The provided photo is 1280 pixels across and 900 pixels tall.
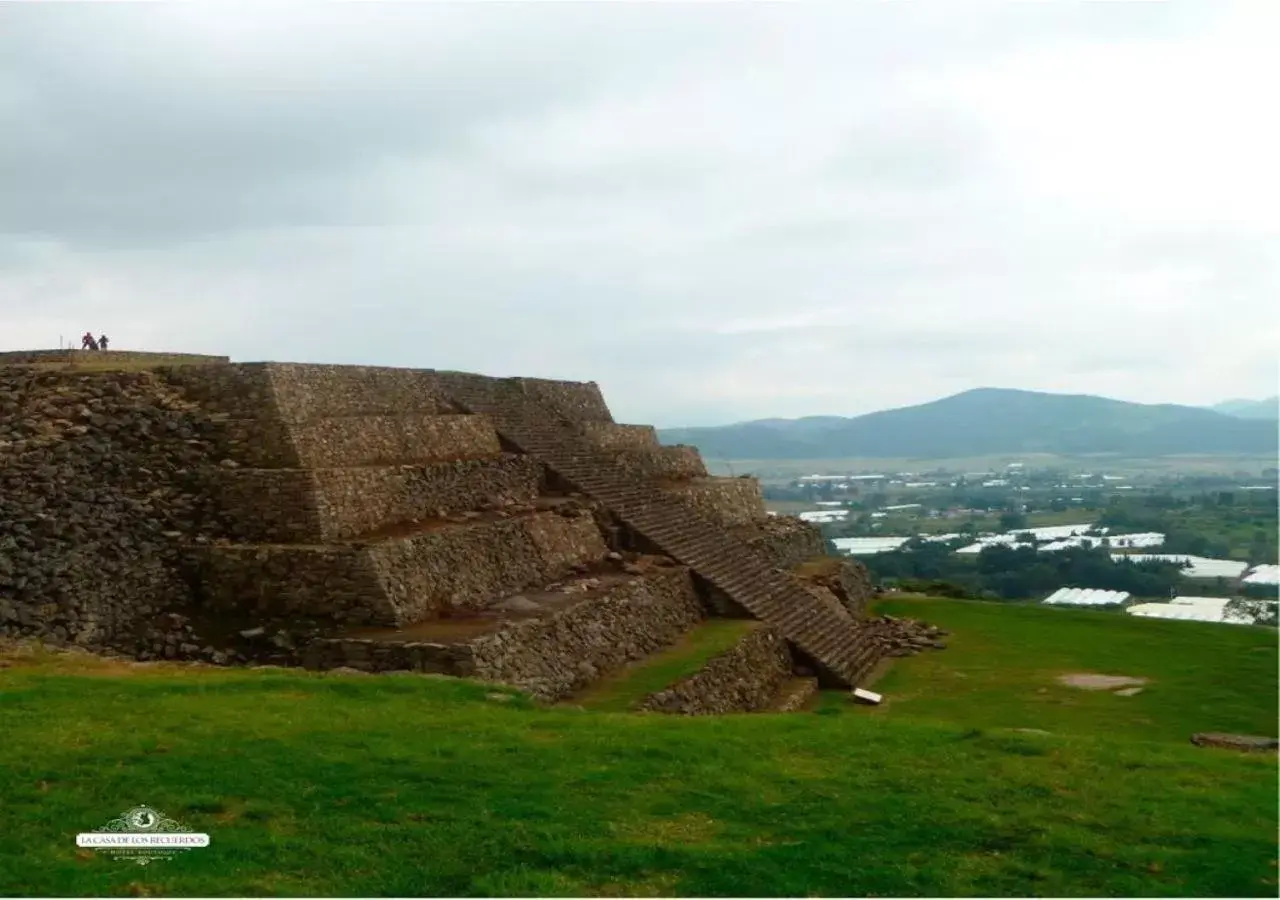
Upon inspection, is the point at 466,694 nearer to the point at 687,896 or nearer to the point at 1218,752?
the point at 687,896

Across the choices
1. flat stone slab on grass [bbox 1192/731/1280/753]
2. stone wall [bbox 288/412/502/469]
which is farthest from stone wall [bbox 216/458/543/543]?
flat stone slab on grass [bbox 1192/731/1280/753]

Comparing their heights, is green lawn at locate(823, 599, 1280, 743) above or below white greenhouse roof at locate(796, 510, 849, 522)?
above

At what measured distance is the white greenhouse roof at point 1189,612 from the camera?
22484 millimetres

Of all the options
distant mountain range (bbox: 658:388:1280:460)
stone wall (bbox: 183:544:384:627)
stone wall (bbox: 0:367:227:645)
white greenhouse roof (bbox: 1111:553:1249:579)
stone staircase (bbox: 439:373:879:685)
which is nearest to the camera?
stone wall (bbox: 0:367:227:645)

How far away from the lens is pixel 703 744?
8.55m

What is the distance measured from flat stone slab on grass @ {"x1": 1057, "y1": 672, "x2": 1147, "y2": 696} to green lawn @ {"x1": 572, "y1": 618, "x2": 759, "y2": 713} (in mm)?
4714

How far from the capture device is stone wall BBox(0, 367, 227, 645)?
1264 centimetres

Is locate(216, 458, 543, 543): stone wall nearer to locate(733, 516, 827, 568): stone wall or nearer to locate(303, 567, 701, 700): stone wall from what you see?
locate(303, 567, 701, 700): stone wall

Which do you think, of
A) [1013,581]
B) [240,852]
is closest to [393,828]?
[240,852]

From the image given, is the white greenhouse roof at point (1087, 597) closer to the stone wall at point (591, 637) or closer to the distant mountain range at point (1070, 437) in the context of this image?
the stone wall at point (591, 637)

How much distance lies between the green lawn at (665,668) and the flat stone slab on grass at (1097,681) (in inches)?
186

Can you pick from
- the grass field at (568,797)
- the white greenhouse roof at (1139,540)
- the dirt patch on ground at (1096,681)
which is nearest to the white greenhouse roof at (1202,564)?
the white greenhouse roof at (1139,540)

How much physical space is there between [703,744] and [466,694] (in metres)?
2.80

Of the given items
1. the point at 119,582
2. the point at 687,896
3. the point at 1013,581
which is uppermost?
the point at 119,582
